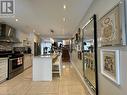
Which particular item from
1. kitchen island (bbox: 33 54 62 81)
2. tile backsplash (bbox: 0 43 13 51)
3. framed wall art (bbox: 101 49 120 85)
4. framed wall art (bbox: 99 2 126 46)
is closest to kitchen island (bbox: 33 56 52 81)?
kitchen island (bbox: 33 54 62 81)

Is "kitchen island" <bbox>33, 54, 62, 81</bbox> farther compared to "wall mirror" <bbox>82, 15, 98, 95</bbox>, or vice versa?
"kitchen island" <bbox>33, 54, 62, 81</bbox>

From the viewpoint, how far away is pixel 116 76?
6.85 ft

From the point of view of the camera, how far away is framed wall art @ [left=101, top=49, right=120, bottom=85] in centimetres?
206

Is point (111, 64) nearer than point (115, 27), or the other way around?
point (115, 27)

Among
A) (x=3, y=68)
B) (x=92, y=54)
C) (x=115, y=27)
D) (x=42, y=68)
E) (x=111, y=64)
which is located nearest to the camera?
(x=115, y=27)

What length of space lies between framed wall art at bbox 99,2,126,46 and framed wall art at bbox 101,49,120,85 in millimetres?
161

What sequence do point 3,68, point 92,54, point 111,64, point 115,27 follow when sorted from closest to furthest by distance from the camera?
point 115,27, point 111,64, point 92,54, point 3,68

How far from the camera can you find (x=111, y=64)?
2.29 metres

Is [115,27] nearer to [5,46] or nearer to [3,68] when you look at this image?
[3,68]

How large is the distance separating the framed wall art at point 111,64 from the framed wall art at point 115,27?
0.16m

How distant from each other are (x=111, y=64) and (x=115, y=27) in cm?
61

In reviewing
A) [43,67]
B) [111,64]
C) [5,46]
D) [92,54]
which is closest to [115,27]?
[111,64]

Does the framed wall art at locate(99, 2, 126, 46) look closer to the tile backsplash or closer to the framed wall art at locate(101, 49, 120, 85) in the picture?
the framed wall art at locate(101, 49, 120, 85)

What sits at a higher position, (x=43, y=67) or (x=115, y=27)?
(x=115, y=27)
